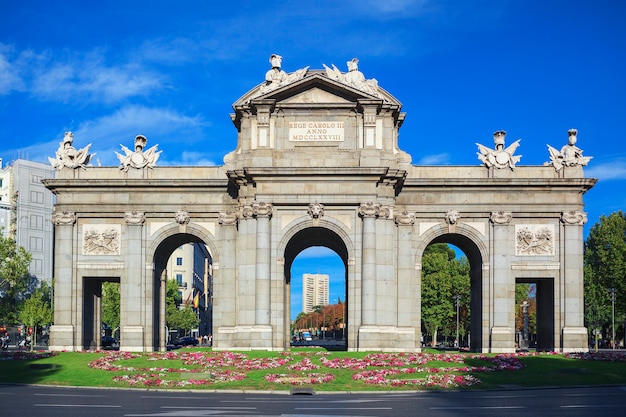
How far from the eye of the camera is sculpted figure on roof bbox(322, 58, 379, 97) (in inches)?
2665

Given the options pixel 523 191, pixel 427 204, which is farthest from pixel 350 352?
pixel 523 191

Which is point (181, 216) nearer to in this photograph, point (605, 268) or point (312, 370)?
point (312, 370)

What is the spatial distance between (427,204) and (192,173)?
1883cm

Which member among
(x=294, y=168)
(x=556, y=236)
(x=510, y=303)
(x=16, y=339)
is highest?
(x=294, y=168)

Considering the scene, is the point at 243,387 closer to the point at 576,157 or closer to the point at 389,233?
the point at 389,233

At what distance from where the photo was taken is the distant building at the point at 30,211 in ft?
441

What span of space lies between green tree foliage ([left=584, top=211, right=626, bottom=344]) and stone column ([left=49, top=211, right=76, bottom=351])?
66.0 metres

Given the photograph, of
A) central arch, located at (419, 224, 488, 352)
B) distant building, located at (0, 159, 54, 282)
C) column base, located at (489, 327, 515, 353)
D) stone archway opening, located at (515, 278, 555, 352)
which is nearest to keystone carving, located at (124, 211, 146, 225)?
central arch, located at (419, 224, 488, 352)

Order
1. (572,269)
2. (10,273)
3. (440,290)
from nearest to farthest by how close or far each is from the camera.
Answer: (572,269)
(10,273)
(440,290)

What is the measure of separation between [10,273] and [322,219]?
49407 millimetres

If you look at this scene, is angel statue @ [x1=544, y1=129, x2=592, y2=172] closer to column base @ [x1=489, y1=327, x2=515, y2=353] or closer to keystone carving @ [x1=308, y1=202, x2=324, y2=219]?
column base @ [x1=489, y1=327, x2=515, y2=353]

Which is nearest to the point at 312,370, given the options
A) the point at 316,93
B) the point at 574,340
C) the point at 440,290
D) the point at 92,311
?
the point at 316,93

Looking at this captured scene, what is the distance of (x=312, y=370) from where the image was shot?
5128 cm

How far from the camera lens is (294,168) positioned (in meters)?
65.4
